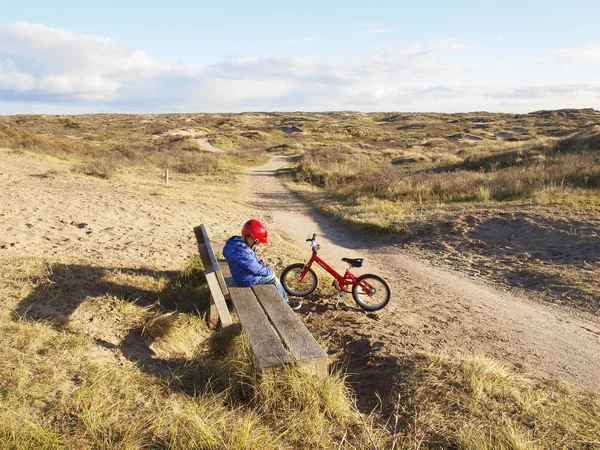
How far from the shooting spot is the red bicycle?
578 centimetres

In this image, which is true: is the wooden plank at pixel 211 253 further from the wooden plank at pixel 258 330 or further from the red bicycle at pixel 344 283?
the red bicycle at pixel 344 283

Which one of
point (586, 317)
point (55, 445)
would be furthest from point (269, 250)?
point (55, 445)

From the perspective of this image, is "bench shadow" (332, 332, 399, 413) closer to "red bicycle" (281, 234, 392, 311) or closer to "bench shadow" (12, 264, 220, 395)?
"red bicycle" (281, 234, 392, 311)

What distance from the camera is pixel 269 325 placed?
3977 mm

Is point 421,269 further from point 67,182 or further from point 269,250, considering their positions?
point 67,182

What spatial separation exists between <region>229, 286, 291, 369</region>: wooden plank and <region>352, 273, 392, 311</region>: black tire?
5.32 ft

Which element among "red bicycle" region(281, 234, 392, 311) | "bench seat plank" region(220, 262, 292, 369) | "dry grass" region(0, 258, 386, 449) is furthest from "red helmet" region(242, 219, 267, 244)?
"dry grass" region(0, 258, 386, 449)

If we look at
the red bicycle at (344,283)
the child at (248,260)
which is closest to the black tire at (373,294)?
the red bicycle at (344,283)

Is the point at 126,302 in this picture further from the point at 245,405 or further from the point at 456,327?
the point at 456,327

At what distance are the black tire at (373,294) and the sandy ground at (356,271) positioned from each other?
0.13 meters

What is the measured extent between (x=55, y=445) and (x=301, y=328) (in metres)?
1.98

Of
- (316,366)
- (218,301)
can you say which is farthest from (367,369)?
(218,301)

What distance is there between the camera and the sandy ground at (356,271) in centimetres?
456

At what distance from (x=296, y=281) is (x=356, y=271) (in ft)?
5.59
